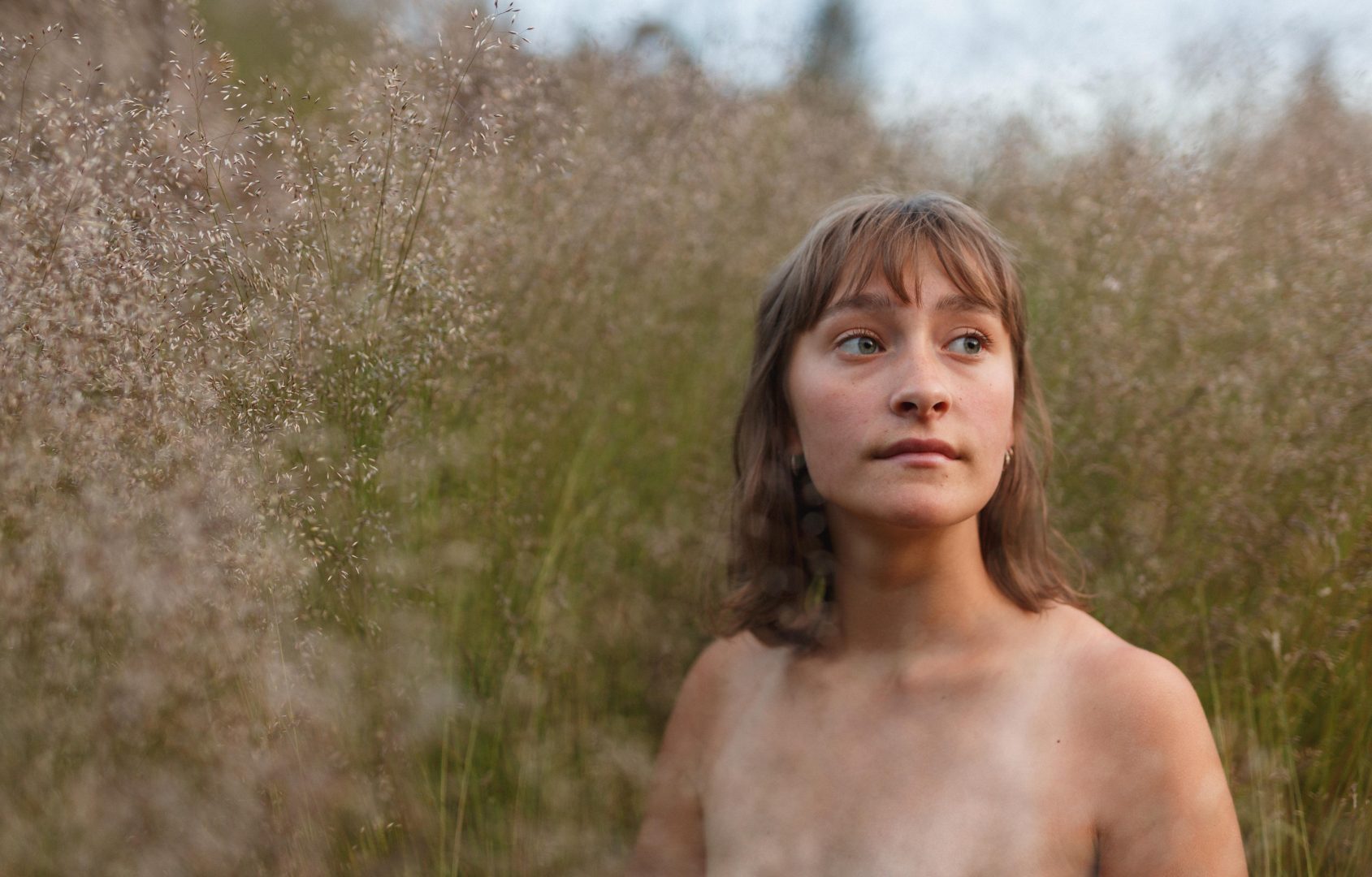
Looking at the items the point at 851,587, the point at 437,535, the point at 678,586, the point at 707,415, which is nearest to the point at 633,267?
the point at 707,415

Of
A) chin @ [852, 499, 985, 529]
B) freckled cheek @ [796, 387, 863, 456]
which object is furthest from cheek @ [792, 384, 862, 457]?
chin @ [852, 499, 985, 529]

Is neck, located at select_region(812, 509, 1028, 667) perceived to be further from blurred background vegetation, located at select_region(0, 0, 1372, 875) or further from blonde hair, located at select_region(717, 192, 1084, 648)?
blurred background vegetation, located at select_region(0, 0, 1372, 875)

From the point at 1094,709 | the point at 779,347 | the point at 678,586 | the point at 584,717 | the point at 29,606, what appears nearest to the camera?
the point at 29,606

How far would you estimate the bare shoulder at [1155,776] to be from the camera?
1.41 m

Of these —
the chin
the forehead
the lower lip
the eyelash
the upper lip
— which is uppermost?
the forehead

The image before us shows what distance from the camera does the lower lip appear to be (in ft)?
5.05

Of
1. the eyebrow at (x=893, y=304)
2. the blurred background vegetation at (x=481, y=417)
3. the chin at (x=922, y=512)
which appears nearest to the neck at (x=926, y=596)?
the chin at (x=922, y=512)

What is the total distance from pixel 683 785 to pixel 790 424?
0.63 meters

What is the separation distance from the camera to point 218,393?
4.42ft

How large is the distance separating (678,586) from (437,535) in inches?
26.6

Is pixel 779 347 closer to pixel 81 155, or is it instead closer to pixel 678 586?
pixel 678 586

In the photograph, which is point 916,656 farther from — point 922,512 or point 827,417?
point 827,417

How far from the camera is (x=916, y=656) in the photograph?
1.72 metres

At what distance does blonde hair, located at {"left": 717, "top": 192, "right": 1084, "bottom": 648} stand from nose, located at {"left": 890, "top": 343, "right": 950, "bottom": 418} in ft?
0.35
